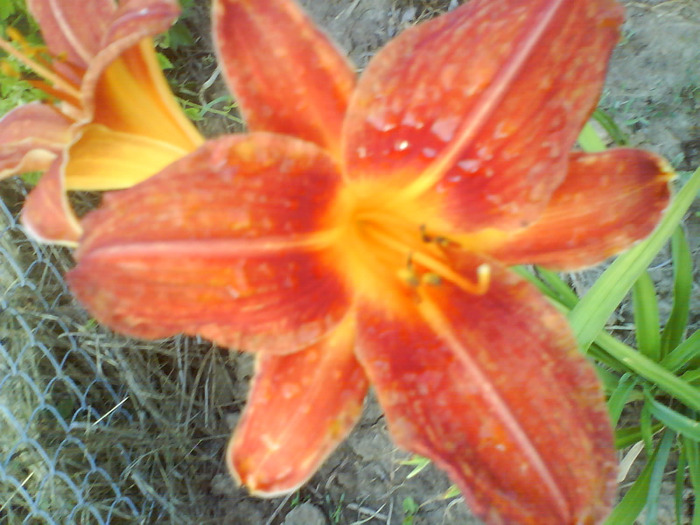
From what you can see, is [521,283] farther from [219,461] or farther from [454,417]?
[219,461]

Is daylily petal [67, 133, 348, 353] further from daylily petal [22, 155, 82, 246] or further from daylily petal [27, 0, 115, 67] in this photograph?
daylily petal [27, 0, 115, 67]

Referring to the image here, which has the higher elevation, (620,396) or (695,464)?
(620,396)

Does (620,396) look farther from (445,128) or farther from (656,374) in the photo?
(445,128)

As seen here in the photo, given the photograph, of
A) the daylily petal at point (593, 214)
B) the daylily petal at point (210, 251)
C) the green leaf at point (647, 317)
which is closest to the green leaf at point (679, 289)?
the green leaf at point (647, 317)

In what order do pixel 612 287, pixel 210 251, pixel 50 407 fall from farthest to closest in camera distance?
pixel 50 407 → pixel 612 287 → pixel 210 251

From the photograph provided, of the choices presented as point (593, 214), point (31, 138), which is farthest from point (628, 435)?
point (31, 138)

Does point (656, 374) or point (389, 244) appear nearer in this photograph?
point (389, 244)
